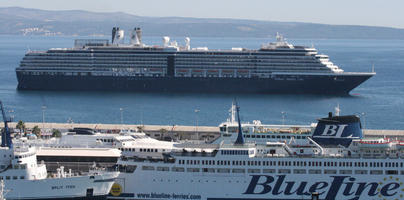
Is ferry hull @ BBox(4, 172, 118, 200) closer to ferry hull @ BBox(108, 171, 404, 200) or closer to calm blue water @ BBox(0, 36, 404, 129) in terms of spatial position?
ferry hull @ BBox(108, 171, 404, 200)

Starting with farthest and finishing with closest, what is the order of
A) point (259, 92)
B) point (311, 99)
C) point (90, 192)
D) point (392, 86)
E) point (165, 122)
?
1. point (392, 86)
2. point (259, 92)
3. point (311, 99)
4. point (165, 122)
5. point (90, 192)

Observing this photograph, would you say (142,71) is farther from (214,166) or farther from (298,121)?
(214,166)

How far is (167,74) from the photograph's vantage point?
361 ft

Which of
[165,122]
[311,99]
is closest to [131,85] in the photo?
[311,99]

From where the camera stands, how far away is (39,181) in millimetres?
42188

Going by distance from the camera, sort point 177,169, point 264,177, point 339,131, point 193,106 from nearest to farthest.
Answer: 1. point 264,177
2. point 177,169
3. point 339,131
4. point 193,106

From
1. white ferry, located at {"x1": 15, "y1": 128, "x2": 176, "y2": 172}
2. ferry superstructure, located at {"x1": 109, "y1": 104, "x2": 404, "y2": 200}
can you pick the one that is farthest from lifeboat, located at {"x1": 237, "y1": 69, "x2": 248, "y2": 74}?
ferry superstructure, located at {"x1": 109, "y1": 104, "x2": 404, "y2": 200}

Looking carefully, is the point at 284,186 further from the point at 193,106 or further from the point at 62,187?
the point at 193,106

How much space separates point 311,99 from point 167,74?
63.8 feet

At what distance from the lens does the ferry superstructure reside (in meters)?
43.1

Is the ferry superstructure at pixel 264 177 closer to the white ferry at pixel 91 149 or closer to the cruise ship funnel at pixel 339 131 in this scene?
the white ferry at pixel 91 149

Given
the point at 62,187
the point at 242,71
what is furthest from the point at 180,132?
the point at 242,71

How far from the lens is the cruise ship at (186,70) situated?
107 m

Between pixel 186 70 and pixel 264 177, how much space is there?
6790 centimetres
